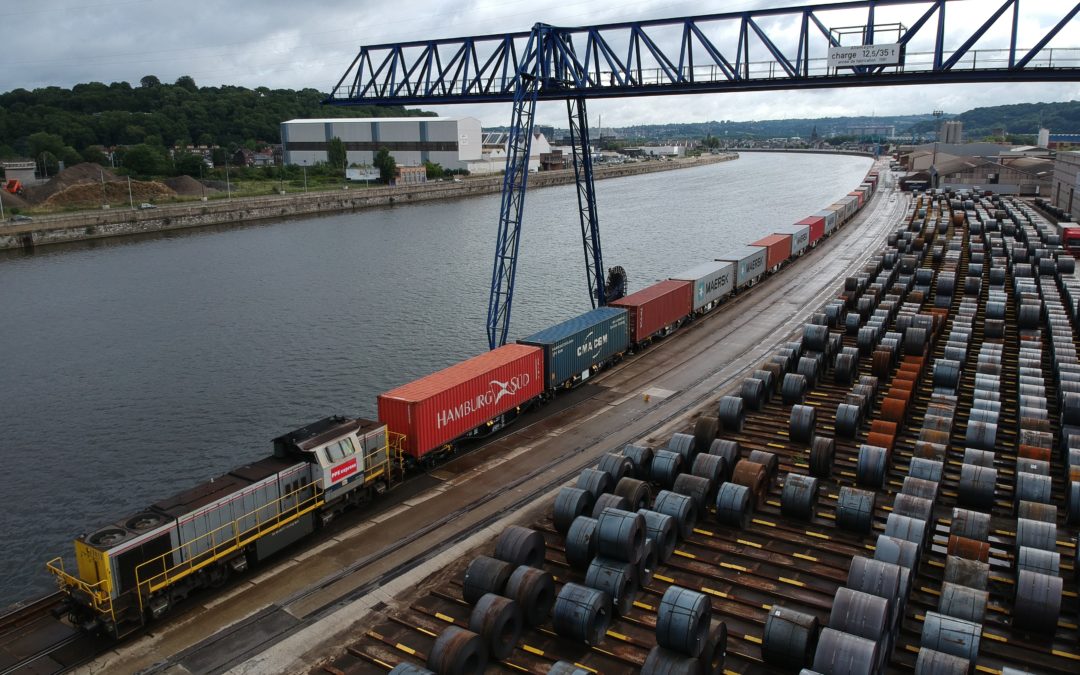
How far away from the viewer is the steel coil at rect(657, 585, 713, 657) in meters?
16.2

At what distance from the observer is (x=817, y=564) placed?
70.2 ft

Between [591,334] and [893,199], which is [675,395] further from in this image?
[893,199]

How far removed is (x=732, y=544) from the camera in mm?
22641

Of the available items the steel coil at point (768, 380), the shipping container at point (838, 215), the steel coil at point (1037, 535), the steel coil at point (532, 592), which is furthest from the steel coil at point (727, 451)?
the shipping container at point (838, 215)

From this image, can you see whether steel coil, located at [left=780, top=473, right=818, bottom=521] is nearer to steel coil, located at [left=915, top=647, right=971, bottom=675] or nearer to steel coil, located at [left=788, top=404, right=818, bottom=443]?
steel coil, located at [left=788, top=404, right=818, bottom=443]

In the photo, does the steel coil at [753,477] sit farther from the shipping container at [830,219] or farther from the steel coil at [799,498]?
the shipping container at [830,219]

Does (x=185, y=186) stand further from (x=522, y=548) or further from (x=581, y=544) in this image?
(x=581, y=544)

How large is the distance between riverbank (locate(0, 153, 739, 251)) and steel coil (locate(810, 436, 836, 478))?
92.5 m

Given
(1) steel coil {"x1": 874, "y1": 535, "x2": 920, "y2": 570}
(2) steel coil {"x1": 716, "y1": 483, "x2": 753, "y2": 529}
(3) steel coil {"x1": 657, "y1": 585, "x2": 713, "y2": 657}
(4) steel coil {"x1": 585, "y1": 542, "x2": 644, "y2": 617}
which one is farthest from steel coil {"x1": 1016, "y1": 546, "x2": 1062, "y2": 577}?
(4) steel coil {"x1": 585, "y1": 542, "x2": 644, "y2": 617}

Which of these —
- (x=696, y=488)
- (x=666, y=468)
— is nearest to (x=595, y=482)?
(x=666, y=468)

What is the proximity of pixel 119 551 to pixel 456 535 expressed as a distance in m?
9.50

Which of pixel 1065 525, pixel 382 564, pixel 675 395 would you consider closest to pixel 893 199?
pixel 675 395

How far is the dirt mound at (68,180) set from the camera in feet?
384

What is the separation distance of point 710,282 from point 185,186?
361 feet
